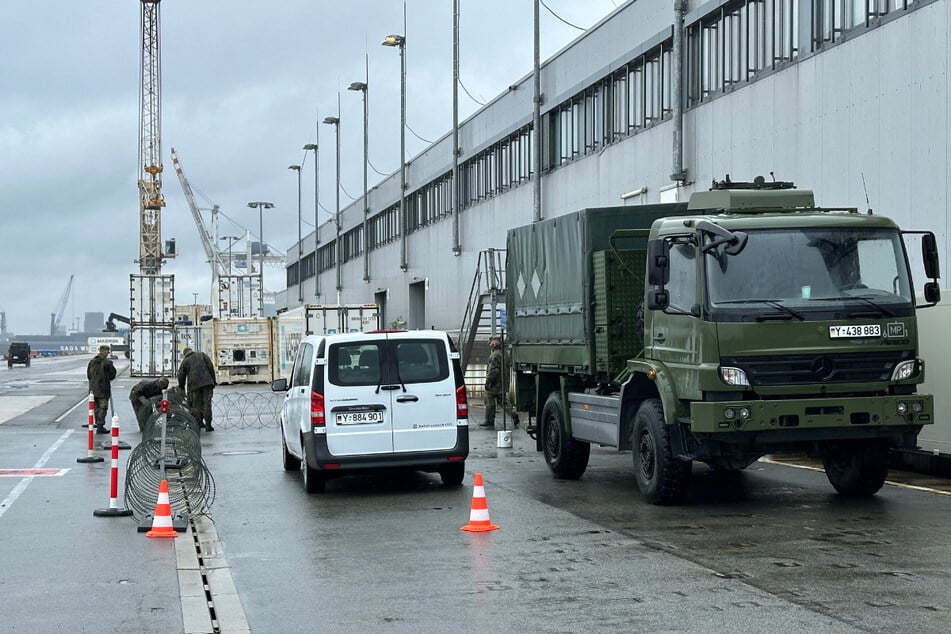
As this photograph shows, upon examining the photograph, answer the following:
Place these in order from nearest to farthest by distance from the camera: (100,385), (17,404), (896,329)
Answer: (896,329) < (100,385) < (17,404)

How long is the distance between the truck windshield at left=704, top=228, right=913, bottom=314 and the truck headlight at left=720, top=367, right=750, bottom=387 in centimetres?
62

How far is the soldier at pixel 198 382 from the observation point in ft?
88.6

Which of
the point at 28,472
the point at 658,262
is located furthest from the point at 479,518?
the point at 28,472

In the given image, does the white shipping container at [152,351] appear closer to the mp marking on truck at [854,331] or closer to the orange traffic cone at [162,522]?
the orange traffic cone at [162,522]

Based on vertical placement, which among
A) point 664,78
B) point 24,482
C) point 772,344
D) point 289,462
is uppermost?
point 664,78

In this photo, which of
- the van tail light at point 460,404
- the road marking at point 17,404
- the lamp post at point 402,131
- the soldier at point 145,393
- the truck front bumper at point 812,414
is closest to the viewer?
the truck front bumper at point 812,414

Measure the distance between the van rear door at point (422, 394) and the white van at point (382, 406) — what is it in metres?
0.01

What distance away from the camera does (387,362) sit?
15789mm

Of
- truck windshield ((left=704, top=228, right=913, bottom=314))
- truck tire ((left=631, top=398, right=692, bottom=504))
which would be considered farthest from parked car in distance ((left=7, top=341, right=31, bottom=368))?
truck windshield ((left=704, top=228, right=913, bottom=314))

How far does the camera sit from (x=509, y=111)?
46.5m

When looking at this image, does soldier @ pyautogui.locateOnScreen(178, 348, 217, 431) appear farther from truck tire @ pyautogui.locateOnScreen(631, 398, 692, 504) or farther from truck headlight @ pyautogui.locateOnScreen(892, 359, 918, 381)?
truck headlight @ pyautogui.locateOnScreen(892, 359, 918, 381)

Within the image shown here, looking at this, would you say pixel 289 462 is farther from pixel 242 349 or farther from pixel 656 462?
pixel 242 349

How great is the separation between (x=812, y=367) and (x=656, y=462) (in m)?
1.84

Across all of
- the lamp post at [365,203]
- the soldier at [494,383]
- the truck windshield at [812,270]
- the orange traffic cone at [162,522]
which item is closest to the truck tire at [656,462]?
the truck windshield at [812,270]
